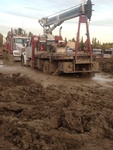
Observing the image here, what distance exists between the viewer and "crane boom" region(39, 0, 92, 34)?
15.7m

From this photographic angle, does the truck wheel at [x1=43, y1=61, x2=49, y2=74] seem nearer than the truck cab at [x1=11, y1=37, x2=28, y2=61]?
Yes

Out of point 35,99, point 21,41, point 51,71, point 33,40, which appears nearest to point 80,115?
point 35,99

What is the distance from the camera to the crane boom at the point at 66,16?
15.7m

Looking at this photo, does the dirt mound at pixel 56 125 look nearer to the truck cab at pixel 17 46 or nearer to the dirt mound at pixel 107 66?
the dirt mound at pixel 107 66

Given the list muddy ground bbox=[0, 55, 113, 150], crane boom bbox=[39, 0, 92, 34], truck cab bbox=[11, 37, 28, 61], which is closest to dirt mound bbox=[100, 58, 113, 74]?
crane boom bbox=[39, 0, 92, 34]

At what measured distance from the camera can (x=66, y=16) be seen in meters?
19.8

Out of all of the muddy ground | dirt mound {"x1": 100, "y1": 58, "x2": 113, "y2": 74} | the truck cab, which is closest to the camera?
the muddy ground

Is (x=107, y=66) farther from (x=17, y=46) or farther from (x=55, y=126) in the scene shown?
(x=55, y=126)

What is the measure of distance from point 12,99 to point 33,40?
12196 millimetres

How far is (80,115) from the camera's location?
20.3ft

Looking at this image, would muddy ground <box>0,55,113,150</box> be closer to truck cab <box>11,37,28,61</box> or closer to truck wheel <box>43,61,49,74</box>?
truck wheel <box>43,61,49,74</box>

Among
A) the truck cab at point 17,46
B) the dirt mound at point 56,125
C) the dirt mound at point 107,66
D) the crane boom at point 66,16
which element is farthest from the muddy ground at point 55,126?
the truck cab at point 17,46

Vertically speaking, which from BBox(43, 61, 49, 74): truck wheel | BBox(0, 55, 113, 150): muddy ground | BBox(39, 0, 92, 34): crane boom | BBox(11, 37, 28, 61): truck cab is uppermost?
BBox(39, 0, 92, 34): crane boom

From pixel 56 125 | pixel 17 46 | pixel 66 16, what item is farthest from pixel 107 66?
pixel 56 125
